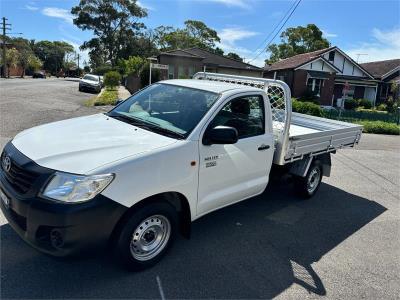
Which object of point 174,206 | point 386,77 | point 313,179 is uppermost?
point 386,77

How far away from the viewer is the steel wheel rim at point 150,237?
3.42 meters

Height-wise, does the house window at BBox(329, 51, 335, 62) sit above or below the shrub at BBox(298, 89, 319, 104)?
above


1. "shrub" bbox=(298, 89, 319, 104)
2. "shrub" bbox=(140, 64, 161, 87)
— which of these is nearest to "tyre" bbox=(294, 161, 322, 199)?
"shrub" bbox=(140, 64, 161, 87)

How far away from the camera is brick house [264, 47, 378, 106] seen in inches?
1426

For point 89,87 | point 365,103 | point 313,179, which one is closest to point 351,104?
point 365,103

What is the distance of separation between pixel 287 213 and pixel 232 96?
7.63 ft

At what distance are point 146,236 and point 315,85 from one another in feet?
120

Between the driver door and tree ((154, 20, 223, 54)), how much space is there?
2546 inches

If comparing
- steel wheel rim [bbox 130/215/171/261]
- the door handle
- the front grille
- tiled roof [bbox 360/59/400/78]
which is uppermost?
tiled roof [bbox 360/59/400/78]

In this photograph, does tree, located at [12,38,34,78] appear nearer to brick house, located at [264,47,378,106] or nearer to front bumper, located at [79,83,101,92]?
front bumper, located at [79,83,101,92]

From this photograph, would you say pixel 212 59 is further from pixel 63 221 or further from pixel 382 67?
pixel 63 221

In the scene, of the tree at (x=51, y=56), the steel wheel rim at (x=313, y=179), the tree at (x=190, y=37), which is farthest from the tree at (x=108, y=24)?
the steel wheel rim at (x=313, y=179)

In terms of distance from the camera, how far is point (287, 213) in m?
5.56

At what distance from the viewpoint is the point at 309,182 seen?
6.17 m
